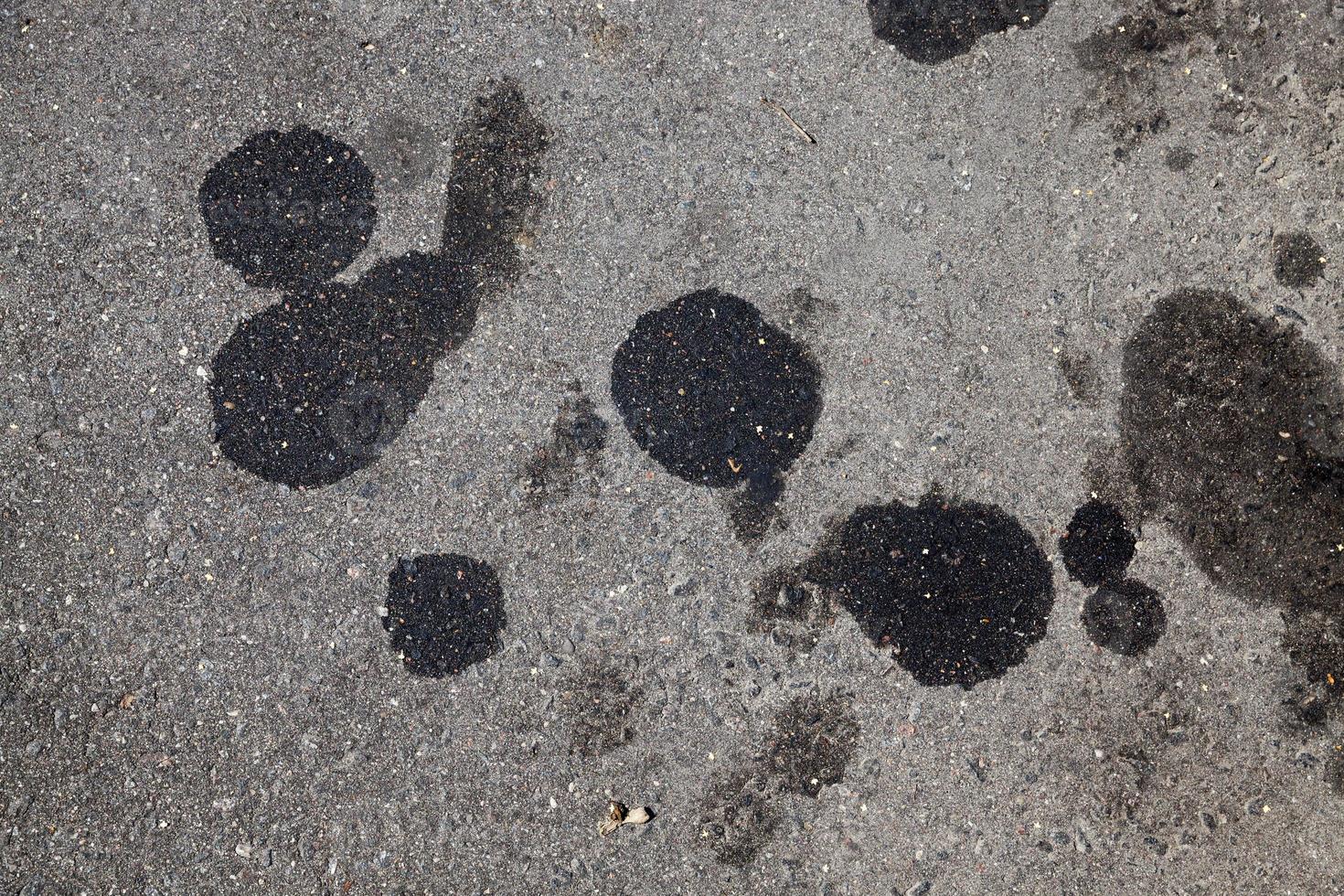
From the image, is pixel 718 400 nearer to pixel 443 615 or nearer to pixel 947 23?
pixel 443 615

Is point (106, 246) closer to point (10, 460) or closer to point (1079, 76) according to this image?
Answer: point (10, 460)

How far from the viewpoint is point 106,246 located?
272 centimetres

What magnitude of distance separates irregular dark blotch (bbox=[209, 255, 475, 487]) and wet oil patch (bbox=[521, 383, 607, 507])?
0.47 m

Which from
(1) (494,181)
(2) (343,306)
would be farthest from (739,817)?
(1) (494,181)

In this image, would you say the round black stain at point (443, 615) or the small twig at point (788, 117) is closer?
the round black stain at point (443, 615)

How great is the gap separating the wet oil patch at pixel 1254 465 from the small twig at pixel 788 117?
1.44 meters

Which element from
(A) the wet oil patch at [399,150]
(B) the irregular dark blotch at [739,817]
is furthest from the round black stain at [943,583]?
(A) the wet oil patch at [399,150]

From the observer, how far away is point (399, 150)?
2758mm

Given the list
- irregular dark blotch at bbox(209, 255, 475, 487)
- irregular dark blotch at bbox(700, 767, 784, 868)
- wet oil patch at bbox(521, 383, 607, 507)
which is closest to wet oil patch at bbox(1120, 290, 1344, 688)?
irregular dark blotch at bbox(700, 767, 784, 868)

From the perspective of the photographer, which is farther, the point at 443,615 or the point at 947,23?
the point at 947,23

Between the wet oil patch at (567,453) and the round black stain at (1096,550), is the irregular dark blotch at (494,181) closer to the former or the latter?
the wet oil patch at (567,453)

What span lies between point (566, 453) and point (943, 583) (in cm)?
141

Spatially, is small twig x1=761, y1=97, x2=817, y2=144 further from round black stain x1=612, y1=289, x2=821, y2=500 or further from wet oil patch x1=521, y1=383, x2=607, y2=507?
wet oil patch x1=521, y1=383, x2=607, y2=507

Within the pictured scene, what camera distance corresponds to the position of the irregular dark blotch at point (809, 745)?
2680 mm
